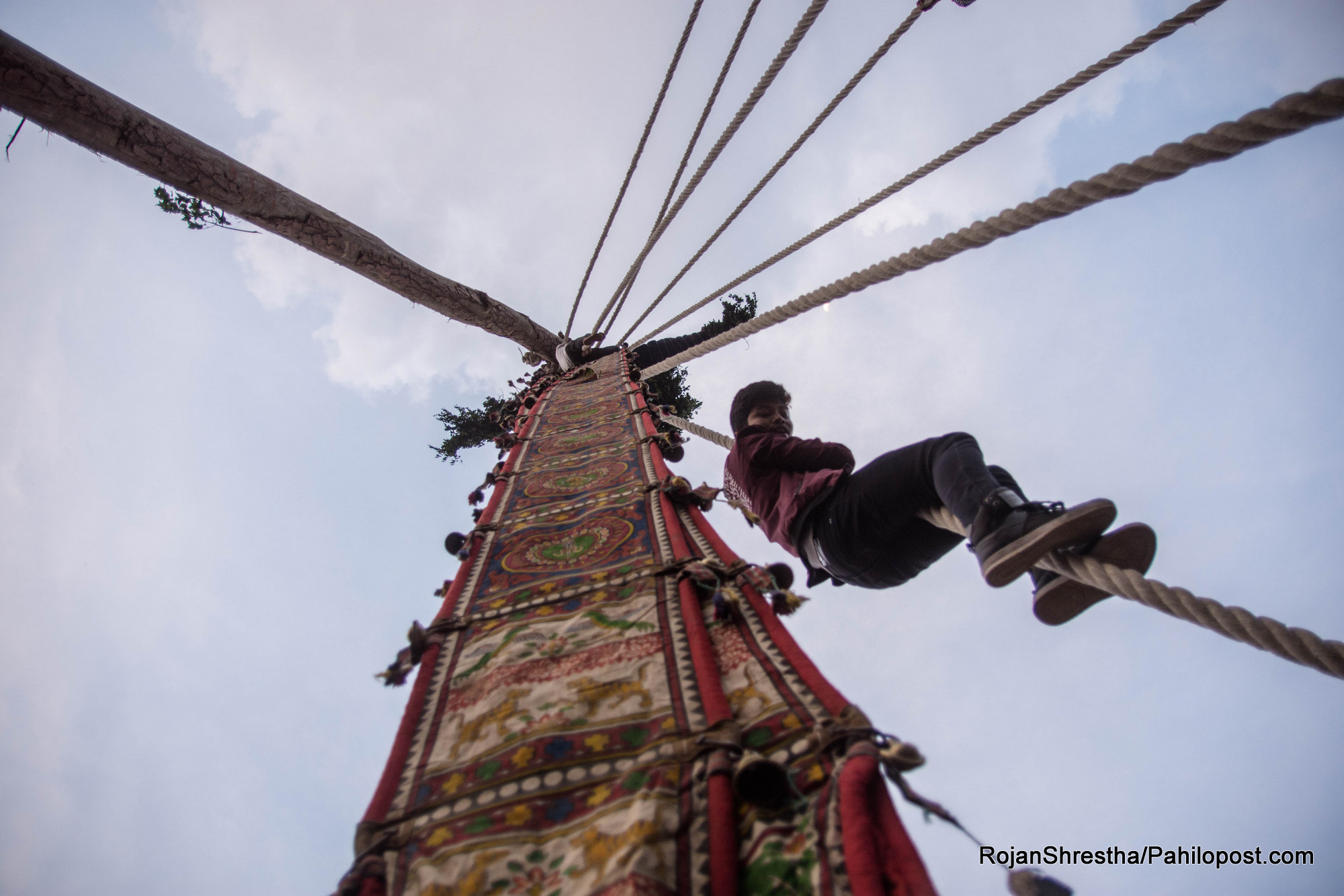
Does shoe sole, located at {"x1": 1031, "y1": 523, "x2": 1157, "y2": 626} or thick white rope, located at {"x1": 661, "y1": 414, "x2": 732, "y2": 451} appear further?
thick white rope, located at {"x1": 661, "y1": 414, "x2": 732, "y2": 451}

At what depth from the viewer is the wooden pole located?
229 centimetres

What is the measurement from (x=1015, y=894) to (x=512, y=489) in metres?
2.21

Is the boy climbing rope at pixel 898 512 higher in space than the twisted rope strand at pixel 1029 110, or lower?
lower

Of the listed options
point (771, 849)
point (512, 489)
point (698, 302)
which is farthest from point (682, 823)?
point (698, 302)

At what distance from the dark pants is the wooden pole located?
2.82m

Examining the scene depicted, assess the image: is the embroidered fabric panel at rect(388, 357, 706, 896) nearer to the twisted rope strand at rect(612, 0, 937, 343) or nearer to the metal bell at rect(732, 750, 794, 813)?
the metal bell at rect(732, 750, 794, 813)

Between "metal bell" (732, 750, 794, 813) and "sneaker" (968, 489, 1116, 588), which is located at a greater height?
"sneaker" (968, 489, 1116, 588)

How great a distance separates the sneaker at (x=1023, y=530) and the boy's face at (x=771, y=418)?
1062mm

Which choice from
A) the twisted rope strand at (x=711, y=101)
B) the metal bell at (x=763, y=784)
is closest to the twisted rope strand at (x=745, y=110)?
the twisted rope strand at (x=711, y=101)

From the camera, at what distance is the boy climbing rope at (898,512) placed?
53.5 inches

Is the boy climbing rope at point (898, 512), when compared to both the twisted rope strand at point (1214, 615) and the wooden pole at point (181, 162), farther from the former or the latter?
the wooden pole at point (181, 162)

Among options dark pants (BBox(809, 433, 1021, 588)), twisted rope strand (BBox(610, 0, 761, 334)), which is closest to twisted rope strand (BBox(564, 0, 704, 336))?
twisted rope strand (BBox(610, 0, 761, 334))

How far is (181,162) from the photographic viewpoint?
2707mm

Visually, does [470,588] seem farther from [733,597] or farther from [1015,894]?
[1015,894]
